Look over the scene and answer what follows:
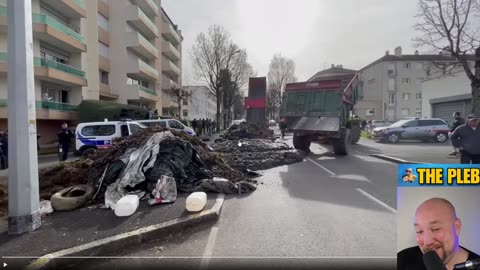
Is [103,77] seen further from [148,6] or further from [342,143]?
[342,143]

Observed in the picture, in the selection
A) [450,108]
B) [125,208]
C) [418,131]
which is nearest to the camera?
[125,208]

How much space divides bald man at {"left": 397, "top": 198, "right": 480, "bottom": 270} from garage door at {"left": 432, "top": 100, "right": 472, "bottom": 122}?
28846 millimetres

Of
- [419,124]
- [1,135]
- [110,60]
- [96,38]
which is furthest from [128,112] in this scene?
[419,124]

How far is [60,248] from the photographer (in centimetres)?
412

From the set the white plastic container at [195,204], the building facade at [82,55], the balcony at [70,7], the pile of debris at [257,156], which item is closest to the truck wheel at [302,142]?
the pile of debris at [257,156]

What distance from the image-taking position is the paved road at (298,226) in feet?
13.5

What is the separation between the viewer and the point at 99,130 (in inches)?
569

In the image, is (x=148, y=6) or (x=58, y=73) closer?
(x=58, y=73)

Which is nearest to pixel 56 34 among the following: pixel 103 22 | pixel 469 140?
pixel 103 22

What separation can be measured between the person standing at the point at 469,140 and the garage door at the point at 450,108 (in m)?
22.7

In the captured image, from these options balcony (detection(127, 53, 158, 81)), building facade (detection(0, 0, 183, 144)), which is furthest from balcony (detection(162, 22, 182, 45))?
balcony (detection(127, 53, 158, 81))

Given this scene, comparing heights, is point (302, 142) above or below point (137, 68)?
below

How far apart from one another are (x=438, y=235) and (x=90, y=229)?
4.55 metres

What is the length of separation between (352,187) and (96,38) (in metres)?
28.7
